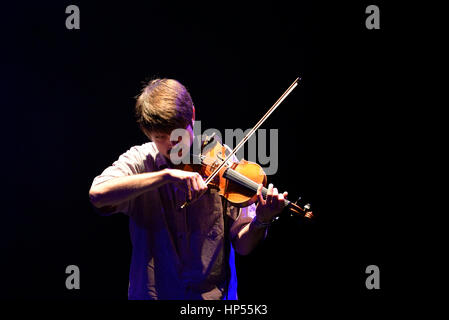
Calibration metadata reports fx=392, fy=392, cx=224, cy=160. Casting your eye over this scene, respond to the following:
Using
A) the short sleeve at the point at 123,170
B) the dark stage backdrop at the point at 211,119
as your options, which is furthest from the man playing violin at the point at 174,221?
the dark stage backdrop at the point at 211,119

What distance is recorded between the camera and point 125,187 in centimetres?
147

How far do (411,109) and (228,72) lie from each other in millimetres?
1066

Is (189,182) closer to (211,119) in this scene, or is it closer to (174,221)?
Answer: (174,221)

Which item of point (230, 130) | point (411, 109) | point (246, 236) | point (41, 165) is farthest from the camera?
point (41, 165)

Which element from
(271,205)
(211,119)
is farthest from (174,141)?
(211,119)

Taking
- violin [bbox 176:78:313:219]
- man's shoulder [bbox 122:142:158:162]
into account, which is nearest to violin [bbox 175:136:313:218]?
violin [bbox 176:78:313:219]

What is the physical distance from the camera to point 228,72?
7.75 ft

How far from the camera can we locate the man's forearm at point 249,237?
1577mm

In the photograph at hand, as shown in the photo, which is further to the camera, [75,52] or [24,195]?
[24,195]

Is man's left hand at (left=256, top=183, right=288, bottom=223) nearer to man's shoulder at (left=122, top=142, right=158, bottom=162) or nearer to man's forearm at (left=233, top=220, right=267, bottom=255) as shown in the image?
man's forearm at (left=233, top=220, right=267, bottom=255)

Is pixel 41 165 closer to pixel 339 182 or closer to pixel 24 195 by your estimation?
pixel 24 195

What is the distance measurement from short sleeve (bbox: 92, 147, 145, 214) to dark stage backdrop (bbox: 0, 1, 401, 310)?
2.61 ft

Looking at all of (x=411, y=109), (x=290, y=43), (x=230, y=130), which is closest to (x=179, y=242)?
(x=230, y=130)

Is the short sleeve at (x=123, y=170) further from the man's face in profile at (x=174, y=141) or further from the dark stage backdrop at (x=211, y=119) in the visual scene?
the dark stage backdrop at (x=211, y=119)
